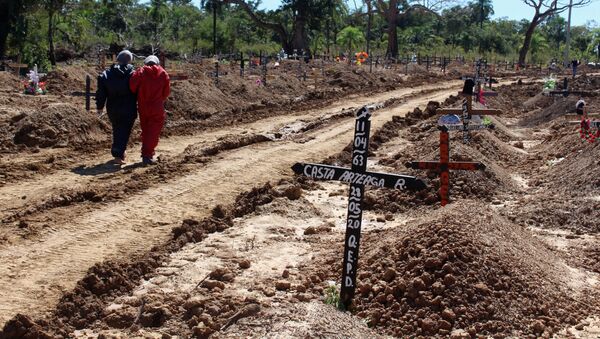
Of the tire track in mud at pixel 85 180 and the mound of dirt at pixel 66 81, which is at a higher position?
the mound of dirt at pixel 66 81

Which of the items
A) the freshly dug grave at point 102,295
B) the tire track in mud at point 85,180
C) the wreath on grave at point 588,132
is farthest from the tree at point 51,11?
the freshly dug grave at point 102,295

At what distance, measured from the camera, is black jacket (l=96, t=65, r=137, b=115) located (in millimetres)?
11883

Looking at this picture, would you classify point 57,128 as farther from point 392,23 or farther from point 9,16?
point 392,23

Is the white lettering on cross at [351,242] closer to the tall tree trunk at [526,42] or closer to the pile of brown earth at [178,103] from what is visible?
the pile of brown earth at [178,103]

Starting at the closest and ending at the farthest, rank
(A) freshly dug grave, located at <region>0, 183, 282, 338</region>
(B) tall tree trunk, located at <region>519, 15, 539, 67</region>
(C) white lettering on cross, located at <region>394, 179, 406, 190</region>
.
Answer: (A) freshly dug grave, located at <region>0, 183, 282, 338</region> < (C) white lettering on cross, located at <region>394, 179, 406, 190</region> < (B) tall tree trunk, located at <region>519, 15, 539, 67</region>

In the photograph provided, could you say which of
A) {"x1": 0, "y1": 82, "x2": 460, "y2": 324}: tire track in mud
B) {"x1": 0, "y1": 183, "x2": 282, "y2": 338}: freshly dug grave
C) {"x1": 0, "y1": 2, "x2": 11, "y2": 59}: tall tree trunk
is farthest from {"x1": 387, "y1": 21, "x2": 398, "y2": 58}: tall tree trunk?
{"x1": 0, "y1": 183, "x2": 282, "y2": 338}: freshly dug grave

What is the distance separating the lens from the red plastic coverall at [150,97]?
11781mm

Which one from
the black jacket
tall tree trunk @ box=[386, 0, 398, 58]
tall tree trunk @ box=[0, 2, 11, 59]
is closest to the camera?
the black jacket

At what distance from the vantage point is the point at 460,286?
6348 mm

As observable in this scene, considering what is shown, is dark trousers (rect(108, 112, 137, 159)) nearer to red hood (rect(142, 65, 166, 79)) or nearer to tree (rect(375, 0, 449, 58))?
red hood (rect(142, 65, 166, 79))

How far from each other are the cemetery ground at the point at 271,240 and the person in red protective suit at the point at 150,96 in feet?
1.32

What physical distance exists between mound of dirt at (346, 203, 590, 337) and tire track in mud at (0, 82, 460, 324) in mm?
2312

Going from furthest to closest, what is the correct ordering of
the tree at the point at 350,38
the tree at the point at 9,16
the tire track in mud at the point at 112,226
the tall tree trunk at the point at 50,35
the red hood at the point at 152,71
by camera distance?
1. the tree at the point at 350,38
2. the tall tree trunk at the point at 50,35
3. the tree at the point at 9,16
4. the red hood at the point at 152,71
5. the tire track in mud at the point at 112,226

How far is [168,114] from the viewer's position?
18859 mm
